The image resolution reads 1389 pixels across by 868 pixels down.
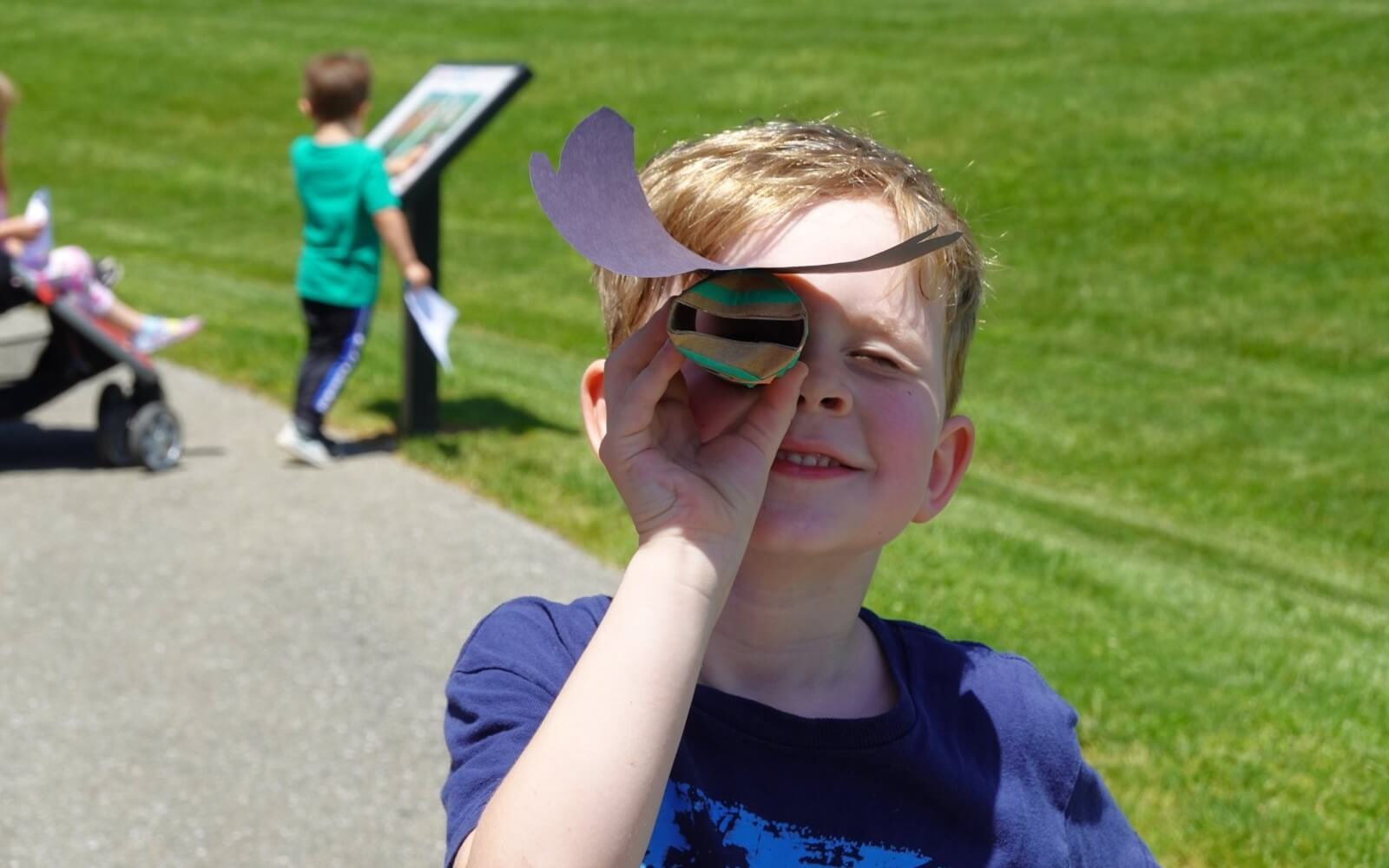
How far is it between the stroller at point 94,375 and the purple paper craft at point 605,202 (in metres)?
5.33

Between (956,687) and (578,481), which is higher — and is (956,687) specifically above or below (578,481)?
above

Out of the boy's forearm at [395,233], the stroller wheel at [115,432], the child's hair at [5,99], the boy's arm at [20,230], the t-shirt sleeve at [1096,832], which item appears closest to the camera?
the t-shirt sleeve at [1096,832]

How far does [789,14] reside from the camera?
21.0 metres

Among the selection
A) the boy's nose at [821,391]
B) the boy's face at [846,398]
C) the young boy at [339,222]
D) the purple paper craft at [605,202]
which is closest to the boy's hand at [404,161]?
the young boy at [339,222]

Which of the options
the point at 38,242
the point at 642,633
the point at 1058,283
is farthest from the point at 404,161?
the point at 1058,283

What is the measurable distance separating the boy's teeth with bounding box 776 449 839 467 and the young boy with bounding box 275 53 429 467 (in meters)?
5.08

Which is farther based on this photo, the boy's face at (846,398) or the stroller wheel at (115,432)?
the stroller wheel at (115,432)

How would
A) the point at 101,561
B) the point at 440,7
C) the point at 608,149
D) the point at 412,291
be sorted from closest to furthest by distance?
1. the point at 608,149
2. the point at 101,561
3. the point at 412,291
4. the point at 440,7

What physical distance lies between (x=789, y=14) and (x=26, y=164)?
381 inches

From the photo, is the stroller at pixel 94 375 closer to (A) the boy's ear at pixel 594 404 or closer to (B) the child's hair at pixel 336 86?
(B) the child's hair at pixel 336 86

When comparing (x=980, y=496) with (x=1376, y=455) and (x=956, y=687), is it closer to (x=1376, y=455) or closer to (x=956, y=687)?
(x=1376, y=455)

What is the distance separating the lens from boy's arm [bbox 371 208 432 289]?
21.0ft

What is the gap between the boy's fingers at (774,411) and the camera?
145 centimetres

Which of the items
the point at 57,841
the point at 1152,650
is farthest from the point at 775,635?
the point at 1152,650
